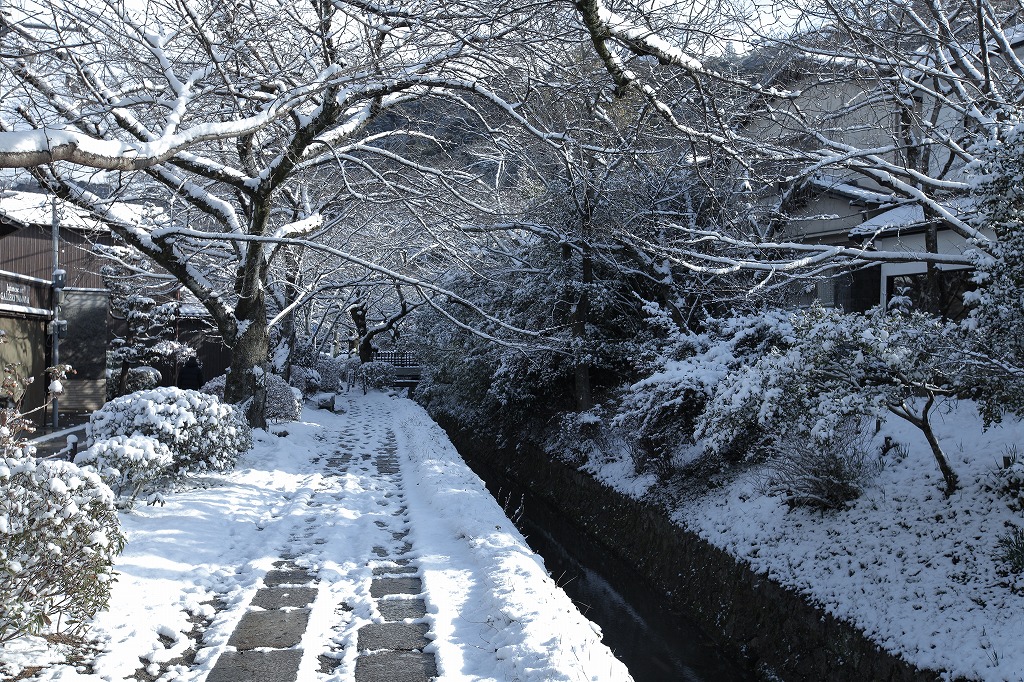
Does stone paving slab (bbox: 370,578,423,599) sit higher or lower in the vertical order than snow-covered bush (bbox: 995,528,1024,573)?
lower

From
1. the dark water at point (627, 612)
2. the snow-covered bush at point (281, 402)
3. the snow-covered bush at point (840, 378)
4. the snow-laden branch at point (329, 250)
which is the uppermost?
the snow-laden branch at point (329, 250)

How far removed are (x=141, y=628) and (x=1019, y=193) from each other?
7.62m

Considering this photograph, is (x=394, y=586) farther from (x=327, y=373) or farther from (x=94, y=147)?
(x=327, y=373)

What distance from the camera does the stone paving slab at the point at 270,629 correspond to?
16.2 feet

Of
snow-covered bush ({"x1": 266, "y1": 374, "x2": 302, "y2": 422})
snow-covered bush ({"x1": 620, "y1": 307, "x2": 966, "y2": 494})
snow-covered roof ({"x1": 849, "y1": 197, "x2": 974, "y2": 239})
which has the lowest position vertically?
snow-covered bush ({"x1": 266, "y1": 374, "x2": 302, "y2": 422})

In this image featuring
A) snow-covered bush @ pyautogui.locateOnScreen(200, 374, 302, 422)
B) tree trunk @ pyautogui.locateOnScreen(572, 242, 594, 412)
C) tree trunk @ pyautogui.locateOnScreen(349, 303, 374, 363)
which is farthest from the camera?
tree trunk @ pyautogui.locateOnScreen(349, 303, 374, 363)

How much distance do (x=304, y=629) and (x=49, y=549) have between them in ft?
5.61

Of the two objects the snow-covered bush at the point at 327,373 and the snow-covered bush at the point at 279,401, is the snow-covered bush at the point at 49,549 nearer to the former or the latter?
the snow-covered bush at the point at 279,401

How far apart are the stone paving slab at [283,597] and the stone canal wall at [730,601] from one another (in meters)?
4.58

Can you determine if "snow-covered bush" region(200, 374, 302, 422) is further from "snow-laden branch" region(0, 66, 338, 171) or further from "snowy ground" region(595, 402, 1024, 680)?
"snow-laden branch" region(0, 66, 338, 171)

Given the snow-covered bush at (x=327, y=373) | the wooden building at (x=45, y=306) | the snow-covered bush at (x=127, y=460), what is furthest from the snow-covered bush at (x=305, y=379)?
the snow-covered bush at (x=127, y=460)

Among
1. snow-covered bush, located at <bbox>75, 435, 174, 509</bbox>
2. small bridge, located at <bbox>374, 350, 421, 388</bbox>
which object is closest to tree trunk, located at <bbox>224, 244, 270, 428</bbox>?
snow-covered bush, located at <bbox>75, 435, 174, 509</bbox>

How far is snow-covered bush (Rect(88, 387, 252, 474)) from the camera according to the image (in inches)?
356

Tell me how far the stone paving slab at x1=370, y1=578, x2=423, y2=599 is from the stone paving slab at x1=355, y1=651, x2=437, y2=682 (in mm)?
1173
